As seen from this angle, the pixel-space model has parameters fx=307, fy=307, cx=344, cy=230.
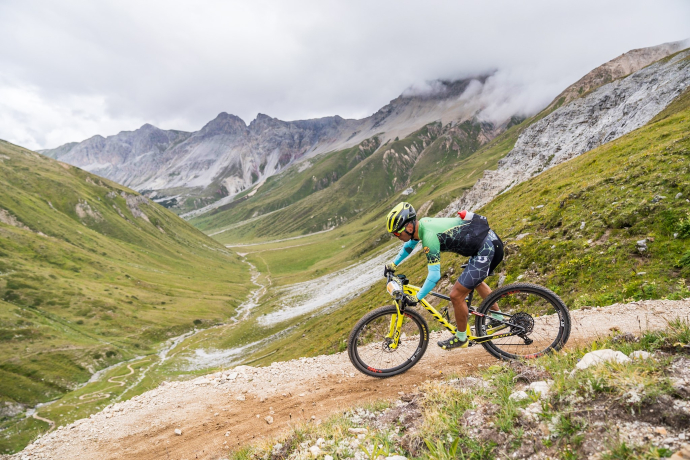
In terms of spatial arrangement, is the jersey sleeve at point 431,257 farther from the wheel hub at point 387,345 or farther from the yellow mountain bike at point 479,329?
the wheel hub at point 387,345

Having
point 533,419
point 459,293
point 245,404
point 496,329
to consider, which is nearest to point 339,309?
point 245,404

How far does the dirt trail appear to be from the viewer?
8.53 m

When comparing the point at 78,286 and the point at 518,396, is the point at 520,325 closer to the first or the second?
the point at 518,396

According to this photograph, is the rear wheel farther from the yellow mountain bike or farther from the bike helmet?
the bike helmet

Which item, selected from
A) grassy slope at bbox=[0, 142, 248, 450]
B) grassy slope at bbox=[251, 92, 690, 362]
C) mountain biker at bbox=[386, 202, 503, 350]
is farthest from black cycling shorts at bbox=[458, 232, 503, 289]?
grassy slope at bbox=[0, 142, 248, 450]

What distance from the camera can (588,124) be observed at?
93375 millimetres

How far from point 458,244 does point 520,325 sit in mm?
2936

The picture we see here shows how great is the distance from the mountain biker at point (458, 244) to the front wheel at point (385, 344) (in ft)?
2.41

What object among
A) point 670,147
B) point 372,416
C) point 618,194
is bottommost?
point 372,416

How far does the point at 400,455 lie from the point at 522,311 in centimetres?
596

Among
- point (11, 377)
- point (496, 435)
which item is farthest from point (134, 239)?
point (496, 435)

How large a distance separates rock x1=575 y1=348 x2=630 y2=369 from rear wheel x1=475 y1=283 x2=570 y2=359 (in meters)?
2.83

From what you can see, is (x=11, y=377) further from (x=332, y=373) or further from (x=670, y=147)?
(x=670, y=147)

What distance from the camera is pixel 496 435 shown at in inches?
186
